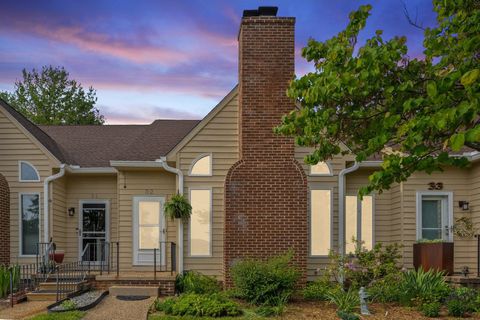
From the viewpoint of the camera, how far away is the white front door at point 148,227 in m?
14.1

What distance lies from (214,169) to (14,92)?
83.3ft

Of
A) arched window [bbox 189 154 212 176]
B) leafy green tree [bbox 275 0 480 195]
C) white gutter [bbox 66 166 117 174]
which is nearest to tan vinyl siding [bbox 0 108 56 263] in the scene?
white gutter [bbox 66 166 117 174]

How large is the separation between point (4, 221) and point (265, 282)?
7.60 m

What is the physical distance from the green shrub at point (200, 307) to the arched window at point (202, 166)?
4164 mm

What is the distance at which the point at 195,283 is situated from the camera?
39.6ft

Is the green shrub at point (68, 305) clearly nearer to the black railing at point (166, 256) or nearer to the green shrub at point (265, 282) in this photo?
the green shrub at point (265, 282)

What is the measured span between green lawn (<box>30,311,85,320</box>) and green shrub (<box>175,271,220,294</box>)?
291 cm

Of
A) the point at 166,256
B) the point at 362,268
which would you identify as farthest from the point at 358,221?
the point at 166,256

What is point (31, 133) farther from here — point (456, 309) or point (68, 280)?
point (456, 309)

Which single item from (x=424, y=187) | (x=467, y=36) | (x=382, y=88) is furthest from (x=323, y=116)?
(x=424, y=187)

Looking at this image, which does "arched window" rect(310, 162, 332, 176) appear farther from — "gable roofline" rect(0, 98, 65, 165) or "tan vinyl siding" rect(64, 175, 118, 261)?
"gable roofline" rect(0, 98, 65, 165)

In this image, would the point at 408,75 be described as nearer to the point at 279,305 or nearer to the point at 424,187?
the point at 279,305

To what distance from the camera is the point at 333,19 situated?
10.6 metres

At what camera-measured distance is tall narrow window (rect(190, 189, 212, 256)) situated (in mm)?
13430
